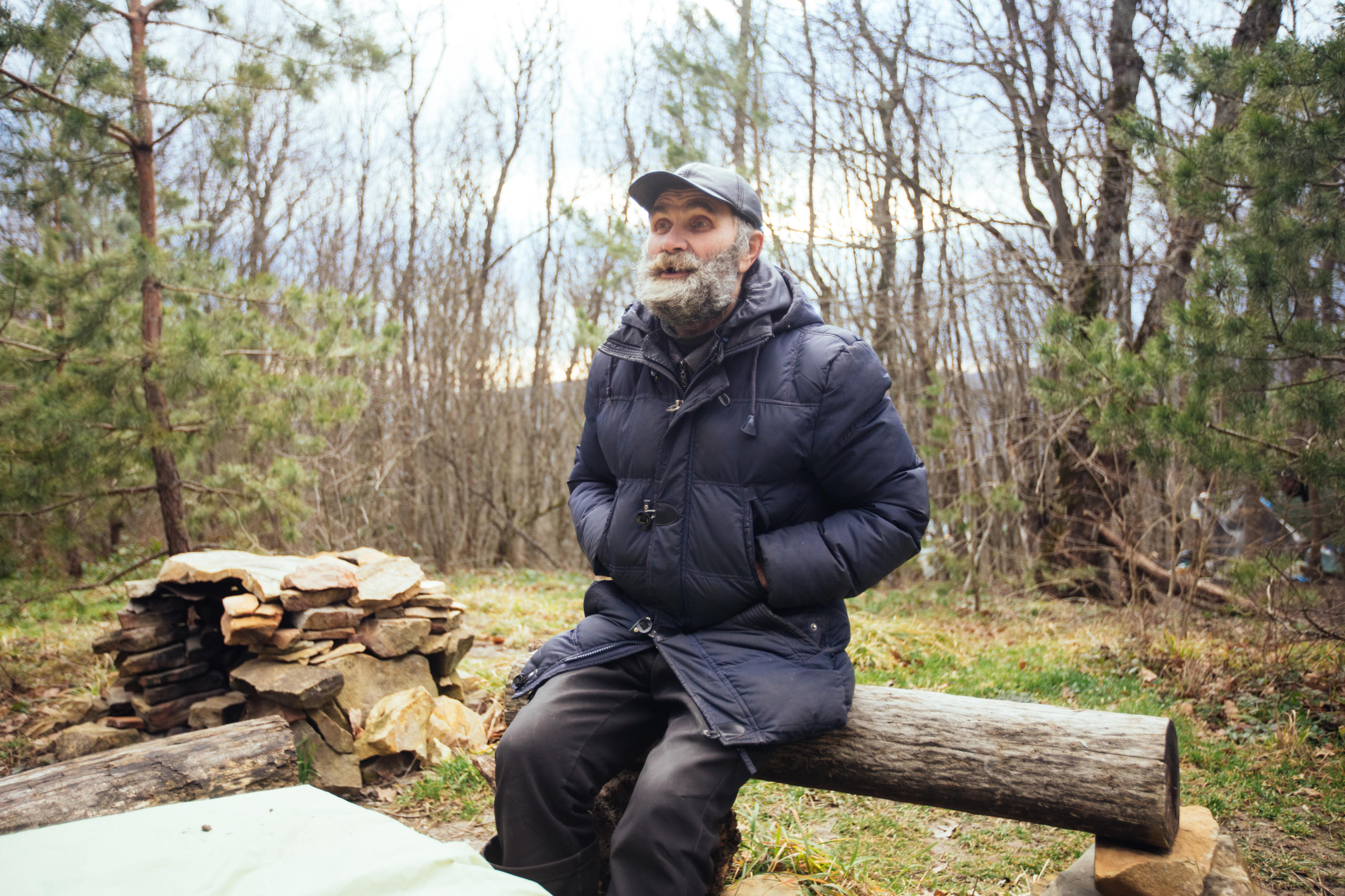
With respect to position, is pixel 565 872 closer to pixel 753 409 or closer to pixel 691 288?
pixel 753 409

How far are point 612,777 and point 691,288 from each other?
1.48m

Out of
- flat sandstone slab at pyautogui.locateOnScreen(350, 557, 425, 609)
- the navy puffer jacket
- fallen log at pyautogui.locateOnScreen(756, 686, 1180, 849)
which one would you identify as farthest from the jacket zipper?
flat sandstone slab at pyautogui.locateOnScreen(350, 557, 425, 609)

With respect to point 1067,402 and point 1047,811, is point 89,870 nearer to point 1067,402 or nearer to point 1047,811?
point 1047,811

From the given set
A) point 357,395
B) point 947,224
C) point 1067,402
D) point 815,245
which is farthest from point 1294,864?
point 815,245

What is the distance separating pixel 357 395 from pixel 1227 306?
605 centimetres

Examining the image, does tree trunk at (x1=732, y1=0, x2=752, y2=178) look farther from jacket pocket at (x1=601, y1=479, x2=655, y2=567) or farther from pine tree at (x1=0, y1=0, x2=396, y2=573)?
jacket pocket at (x1=601, y1=479, x2=655, y2=567)

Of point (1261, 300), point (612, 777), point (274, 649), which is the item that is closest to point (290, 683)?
point (274, 649)

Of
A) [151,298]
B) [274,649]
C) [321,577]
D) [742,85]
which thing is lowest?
[274,649]

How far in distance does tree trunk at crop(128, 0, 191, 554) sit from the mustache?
4.75m

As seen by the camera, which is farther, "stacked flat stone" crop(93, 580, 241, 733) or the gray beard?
"stacked flat stone" crop(93, 580, 241, 733)

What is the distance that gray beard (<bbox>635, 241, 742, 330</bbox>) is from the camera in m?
2.62

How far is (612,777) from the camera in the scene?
2.56 metres

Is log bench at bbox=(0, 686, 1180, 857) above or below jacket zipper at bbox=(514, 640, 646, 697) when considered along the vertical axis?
below

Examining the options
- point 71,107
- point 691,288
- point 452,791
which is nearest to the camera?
point 691,288
